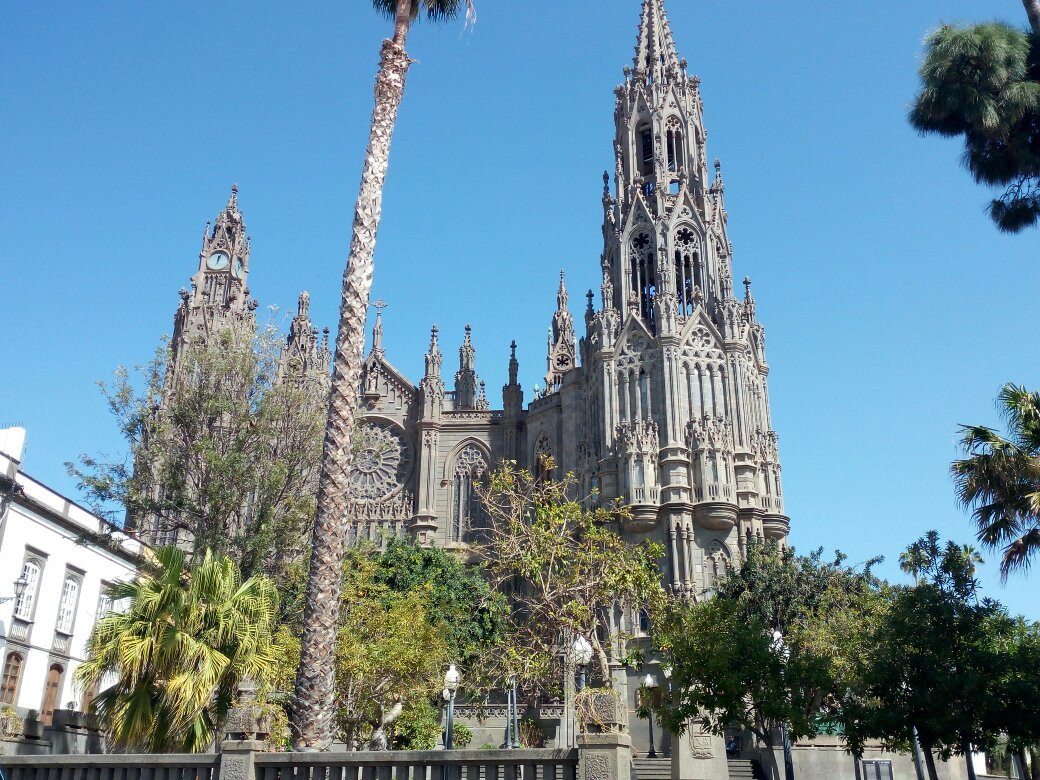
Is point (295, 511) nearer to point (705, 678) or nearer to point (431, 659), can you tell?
point (431, 659)

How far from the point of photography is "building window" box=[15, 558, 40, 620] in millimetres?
27688

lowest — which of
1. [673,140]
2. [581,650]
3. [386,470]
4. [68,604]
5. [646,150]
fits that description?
[581,650]

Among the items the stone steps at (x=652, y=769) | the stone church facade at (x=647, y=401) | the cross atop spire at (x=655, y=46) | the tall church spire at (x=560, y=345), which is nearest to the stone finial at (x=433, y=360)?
the stone church facade at (x=647, y=401)

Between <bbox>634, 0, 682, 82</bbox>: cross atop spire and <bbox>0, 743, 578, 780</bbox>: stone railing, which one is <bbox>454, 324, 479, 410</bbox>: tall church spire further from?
<bbox>0, 743, 578, 780</bbox>: stone railing

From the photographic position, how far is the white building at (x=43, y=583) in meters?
27.0

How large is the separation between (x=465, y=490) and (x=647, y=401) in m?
13.4

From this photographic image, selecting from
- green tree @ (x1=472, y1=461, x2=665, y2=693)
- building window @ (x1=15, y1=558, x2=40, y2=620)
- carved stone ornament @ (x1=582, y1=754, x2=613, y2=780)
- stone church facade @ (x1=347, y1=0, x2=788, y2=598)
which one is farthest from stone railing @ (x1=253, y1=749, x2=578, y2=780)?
stone church facade @ (x1=347, y1=0, x2=788, y2=598)

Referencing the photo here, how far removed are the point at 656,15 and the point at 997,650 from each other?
4988cm

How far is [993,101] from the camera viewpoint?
19.0 meters

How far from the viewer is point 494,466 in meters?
55.4

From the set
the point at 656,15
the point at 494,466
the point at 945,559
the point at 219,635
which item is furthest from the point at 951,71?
the point at 656,15

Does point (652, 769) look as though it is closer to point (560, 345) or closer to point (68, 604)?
point (68, 604)

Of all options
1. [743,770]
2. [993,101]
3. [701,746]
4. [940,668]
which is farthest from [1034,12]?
[743,770]

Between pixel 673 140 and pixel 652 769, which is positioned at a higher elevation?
pixel 673 140
